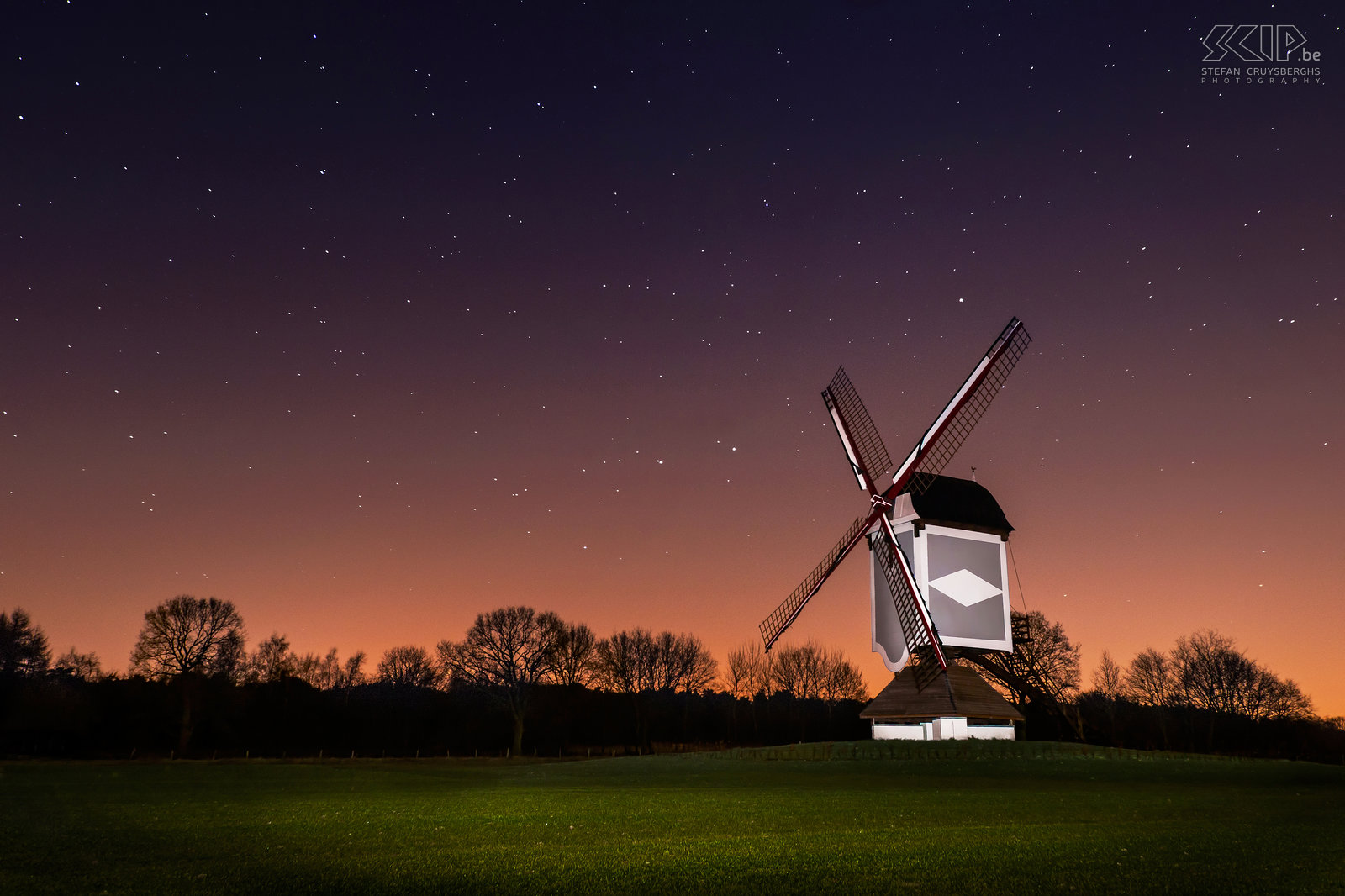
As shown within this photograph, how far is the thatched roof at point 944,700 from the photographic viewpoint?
48.2 metres

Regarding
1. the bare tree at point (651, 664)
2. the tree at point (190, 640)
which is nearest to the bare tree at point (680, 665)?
the bare tree at point (651, 664)

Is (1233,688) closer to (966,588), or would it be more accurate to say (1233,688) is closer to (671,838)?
(966,588)

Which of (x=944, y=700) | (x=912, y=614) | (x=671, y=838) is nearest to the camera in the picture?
(x=671, y=838)

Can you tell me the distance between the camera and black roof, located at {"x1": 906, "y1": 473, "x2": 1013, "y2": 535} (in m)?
49.6

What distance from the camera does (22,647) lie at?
8262cm

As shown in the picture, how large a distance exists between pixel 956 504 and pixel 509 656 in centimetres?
5007

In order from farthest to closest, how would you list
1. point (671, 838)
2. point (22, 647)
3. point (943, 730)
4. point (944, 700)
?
point (22, 647) < point (944, 700) < point (943, 730) < point (671, 838)

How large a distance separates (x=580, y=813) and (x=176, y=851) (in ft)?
28.2

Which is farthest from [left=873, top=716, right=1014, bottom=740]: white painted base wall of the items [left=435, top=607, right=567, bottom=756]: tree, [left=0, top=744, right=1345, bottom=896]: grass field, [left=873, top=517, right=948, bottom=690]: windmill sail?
[left=435, top=607, right=567, bottom=756]: tree

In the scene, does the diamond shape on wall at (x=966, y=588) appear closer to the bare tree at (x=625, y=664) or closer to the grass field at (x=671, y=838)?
the grass field at (x=671, y=838)

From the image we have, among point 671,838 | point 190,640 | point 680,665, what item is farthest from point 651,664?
point 671,838

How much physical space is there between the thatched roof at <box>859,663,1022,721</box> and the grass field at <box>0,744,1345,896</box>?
58.1 ft

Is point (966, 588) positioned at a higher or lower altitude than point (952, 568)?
lower

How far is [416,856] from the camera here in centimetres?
1273
